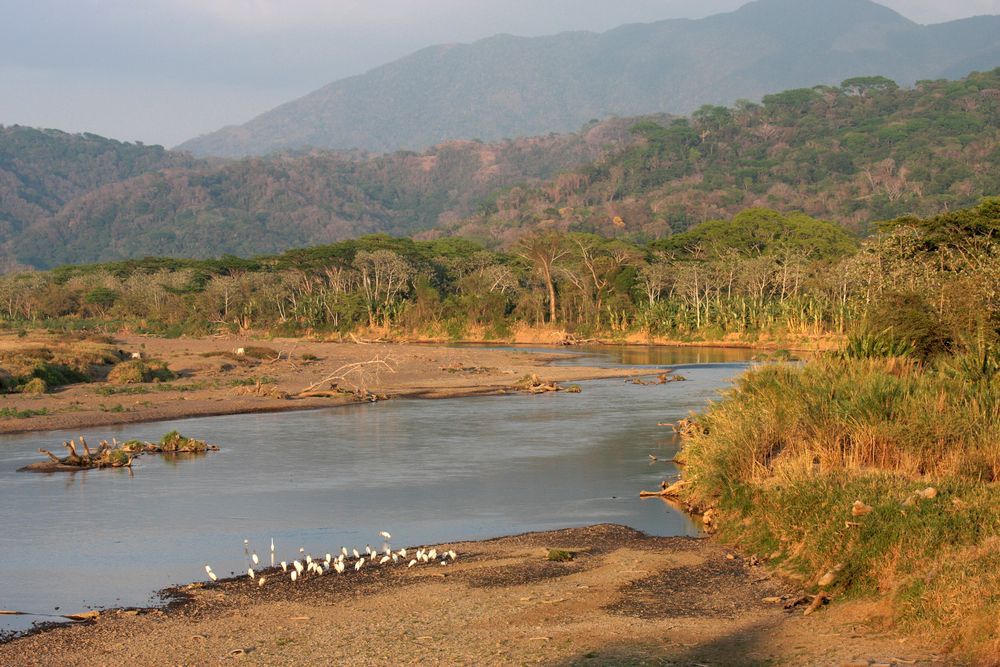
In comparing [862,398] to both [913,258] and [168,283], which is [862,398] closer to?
[913,258]

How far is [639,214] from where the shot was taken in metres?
140

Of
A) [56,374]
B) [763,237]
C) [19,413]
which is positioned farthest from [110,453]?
[763,237]

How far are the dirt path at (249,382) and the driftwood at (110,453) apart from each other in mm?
5270

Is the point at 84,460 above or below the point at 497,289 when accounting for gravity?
below

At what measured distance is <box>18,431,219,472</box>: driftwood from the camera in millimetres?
21438

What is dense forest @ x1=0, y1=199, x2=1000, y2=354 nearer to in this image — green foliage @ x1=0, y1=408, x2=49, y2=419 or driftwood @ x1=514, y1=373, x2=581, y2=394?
driftwood @ x1=514, y1=373, x2=581, y2=394

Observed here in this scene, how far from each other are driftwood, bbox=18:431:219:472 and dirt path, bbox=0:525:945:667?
10.1 m

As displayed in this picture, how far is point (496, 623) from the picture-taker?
10625 mm

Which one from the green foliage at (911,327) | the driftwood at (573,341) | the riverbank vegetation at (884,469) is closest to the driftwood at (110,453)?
the riverbank vegetation at (884,469)

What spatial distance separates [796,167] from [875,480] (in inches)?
5675

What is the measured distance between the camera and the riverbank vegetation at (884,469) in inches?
397

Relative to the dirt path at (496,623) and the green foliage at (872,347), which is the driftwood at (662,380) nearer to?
the green foliage at (872,347)

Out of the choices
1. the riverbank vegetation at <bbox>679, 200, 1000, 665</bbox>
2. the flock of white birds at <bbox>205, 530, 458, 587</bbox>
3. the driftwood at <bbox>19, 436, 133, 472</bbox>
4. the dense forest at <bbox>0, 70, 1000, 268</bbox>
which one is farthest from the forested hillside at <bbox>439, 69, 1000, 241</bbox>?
the flock of white birds at <bbox>205, 530, 458, 587</bbox>

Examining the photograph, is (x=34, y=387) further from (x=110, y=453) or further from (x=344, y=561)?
(x=344, y=561)
